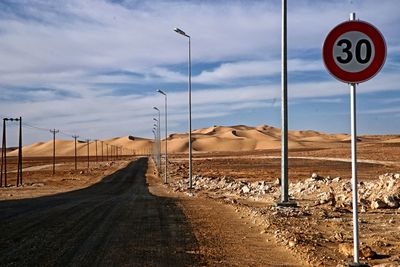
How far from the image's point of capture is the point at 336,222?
13469mm

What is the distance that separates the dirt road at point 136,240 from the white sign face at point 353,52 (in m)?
3.88

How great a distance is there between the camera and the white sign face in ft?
20.5

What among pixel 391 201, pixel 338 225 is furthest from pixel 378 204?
pixel 338 225

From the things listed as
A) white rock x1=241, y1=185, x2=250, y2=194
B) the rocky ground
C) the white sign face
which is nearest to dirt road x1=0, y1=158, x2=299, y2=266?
the rocky ground

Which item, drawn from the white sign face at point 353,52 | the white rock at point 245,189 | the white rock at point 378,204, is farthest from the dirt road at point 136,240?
the white rock at point 245,189

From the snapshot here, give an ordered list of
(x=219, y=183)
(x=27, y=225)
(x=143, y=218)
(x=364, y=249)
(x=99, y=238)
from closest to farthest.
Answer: (x=364, y=249) → (x=99, y=238) → (x=27, y=225) → (x=143, y=218) → (x=219, y=183)

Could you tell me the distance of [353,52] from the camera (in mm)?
6301

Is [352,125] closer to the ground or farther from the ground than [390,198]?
farther from the ground

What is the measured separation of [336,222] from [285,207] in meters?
2.97

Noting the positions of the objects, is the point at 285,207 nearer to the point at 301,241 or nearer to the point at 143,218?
the point at 143,218

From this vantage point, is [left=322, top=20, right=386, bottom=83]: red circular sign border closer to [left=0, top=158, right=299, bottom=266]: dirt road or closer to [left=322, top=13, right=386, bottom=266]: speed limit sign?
[left=322, top=13, right=386, bottom=266]: speed limit sign

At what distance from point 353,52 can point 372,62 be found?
0.26 m

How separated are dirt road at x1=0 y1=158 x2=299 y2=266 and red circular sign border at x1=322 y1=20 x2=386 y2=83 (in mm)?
3768

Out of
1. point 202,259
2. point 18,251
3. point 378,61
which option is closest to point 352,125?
point 378,61
